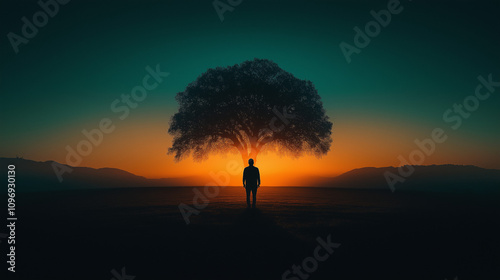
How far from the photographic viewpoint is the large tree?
26719 mm

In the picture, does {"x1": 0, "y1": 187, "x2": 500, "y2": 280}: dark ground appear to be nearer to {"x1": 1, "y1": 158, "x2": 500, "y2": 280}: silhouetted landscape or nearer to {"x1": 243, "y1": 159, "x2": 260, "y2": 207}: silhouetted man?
{"x1": 1, "y1": 158, "x2": 500, "y2": 280}: silhouetted landscape

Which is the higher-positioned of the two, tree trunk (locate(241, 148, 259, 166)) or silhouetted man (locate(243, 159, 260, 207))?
tree trunk (locate(241, 148, 259, 166))

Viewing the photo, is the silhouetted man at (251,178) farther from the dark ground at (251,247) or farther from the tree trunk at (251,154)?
the tree trunk at (251,154)

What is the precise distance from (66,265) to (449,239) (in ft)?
30.7

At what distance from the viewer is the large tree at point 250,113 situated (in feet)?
87.7

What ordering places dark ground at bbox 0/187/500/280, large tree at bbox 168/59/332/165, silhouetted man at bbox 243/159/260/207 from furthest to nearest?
large tree at bbox 168/59/332/165
silhouetted man at bbox 243/159/260/207
dark ground at bbox 0/187/500/280

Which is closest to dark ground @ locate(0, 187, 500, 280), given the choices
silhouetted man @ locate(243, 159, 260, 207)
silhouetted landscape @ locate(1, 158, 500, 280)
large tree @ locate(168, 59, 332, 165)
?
silhouetted landscape @ locate(1, 158, 500, 280)

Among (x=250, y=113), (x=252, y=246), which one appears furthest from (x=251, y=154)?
(x=252, y=246)

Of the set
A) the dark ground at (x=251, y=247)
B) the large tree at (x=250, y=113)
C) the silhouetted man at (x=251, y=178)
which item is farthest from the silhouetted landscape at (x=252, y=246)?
the large tree at (x=250, y=113)

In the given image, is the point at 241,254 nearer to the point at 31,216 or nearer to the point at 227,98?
the point at 31,216

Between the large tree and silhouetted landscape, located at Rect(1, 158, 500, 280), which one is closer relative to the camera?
silhouetted landscape, located at Rect(1, 158, 500, 280)

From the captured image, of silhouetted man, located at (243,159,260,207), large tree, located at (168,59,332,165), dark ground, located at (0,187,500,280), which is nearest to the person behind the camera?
dark ground, located at (0,187,500,280)

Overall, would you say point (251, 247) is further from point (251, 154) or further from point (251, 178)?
point (251, 154)

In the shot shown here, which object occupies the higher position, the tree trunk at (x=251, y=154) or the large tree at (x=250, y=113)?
the large tree at (x=250, y=113)
